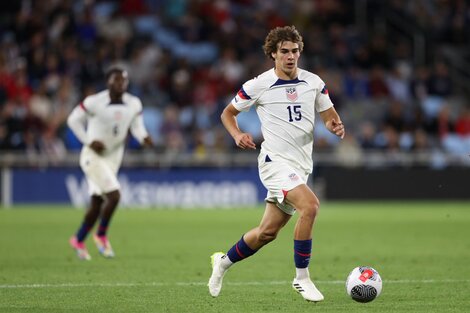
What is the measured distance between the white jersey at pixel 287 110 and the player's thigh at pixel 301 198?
0.38m

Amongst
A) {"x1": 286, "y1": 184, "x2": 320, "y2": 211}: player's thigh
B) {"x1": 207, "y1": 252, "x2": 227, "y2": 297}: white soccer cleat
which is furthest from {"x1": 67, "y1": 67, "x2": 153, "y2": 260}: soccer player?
{"x1": 286, "y1": 184, "x2": 320, "y2": 211}: player's thigh

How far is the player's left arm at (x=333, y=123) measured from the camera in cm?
937

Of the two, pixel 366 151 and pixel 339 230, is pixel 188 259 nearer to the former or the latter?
pixel 339 230

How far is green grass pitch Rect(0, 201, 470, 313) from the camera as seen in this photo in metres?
9.22

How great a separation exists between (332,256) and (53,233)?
5822 mm

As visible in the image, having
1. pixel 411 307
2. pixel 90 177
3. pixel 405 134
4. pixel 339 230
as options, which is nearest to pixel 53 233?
pixel 90 177

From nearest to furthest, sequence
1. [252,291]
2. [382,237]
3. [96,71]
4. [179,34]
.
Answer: [252,291] < [382,237] < [96,71] < [179,34]

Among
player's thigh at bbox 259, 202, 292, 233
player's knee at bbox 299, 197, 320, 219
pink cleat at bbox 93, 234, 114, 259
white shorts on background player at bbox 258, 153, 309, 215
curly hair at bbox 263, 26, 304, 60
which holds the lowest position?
pink cleat at bbox 93, 234, 114, 259

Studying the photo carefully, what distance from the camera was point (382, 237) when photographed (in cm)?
1711

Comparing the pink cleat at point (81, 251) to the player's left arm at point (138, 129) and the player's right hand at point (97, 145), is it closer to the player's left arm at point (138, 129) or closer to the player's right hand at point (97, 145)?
the player's right hand at point (97, 145)

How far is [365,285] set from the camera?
909 cm

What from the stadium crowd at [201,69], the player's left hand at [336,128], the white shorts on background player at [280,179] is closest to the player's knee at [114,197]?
the white shorts on background player at [280,179]

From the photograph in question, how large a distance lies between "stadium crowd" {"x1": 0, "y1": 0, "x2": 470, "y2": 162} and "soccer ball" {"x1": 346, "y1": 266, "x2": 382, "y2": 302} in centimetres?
1528

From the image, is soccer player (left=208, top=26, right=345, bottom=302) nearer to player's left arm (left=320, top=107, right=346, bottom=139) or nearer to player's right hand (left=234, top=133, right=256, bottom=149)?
player's left arm (left=320, top=107, right=346, bottom=139)
